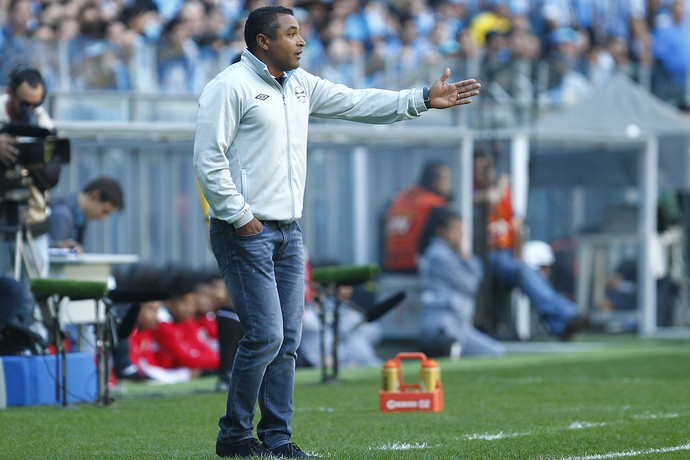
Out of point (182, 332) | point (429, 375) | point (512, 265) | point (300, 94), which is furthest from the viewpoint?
point (512, 265)

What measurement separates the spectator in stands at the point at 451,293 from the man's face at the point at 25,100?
616 centimetres

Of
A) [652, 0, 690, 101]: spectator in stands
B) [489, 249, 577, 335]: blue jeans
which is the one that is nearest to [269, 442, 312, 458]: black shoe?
[489, 249, 577, 335]: blue jeans

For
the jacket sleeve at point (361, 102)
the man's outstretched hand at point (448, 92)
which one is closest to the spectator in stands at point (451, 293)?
the jacket sleeve at point (361, 102)

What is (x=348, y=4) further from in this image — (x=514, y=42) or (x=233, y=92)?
(x=233, y=92)

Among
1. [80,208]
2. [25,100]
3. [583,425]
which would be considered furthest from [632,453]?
[80,208]

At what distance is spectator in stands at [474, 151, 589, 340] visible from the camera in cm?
1734

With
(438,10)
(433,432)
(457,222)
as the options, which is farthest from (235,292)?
(438,10)

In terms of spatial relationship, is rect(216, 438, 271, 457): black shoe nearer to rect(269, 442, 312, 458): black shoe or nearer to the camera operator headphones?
rect(269, 442, 312, 458): black shoe

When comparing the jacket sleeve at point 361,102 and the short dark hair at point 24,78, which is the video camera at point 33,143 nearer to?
the short dark hair at point 24,78

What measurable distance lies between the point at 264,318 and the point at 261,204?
514mm

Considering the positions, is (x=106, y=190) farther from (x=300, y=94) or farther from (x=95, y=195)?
(x=300, y=94)

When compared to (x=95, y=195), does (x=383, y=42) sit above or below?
above

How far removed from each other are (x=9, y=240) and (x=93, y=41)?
400cm

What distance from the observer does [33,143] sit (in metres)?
10.4
